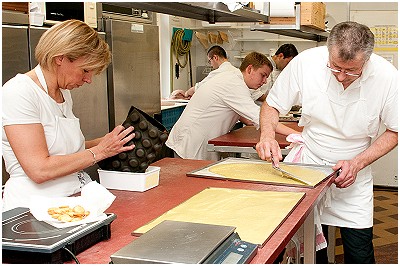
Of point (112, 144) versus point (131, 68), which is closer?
point (112, 144)

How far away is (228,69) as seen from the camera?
4.10 meters

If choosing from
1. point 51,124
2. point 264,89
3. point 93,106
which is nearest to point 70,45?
point 51,124

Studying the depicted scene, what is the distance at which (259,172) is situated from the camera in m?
2.45

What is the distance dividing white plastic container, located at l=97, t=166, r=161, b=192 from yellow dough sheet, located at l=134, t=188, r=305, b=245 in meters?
0.23

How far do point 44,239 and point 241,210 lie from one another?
2.41 ft

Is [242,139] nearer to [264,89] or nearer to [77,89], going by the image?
[77,89]

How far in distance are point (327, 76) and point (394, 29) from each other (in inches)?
152

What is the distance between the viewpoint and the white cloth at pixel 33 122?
6.21 feet

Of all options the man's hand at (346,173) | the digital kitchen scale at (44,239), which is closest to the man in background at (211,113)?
the man's hand at (346,173)

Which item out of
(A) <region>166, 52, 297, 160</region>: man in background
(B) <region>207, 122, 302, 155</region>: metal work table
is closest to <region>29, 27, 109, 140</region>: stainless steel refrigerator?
(A) <region>166, 52, 297, 160</region>: man in background

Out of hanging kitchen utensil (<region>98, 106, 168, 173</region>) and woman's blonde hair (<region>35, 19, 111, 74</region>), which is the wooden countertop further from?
woman's blonde hair (<region>35, 19, 111, 74</region>)

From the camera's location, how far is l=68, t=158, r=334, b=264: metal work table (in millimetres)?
1468

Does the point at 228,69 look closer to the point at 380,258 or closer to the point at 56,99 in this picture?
the point at 380,258

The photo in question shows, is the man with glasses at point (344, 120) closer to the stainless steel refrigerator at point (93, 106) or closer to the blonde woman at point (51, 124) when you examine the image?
the blonde woman at point (51, 124)
